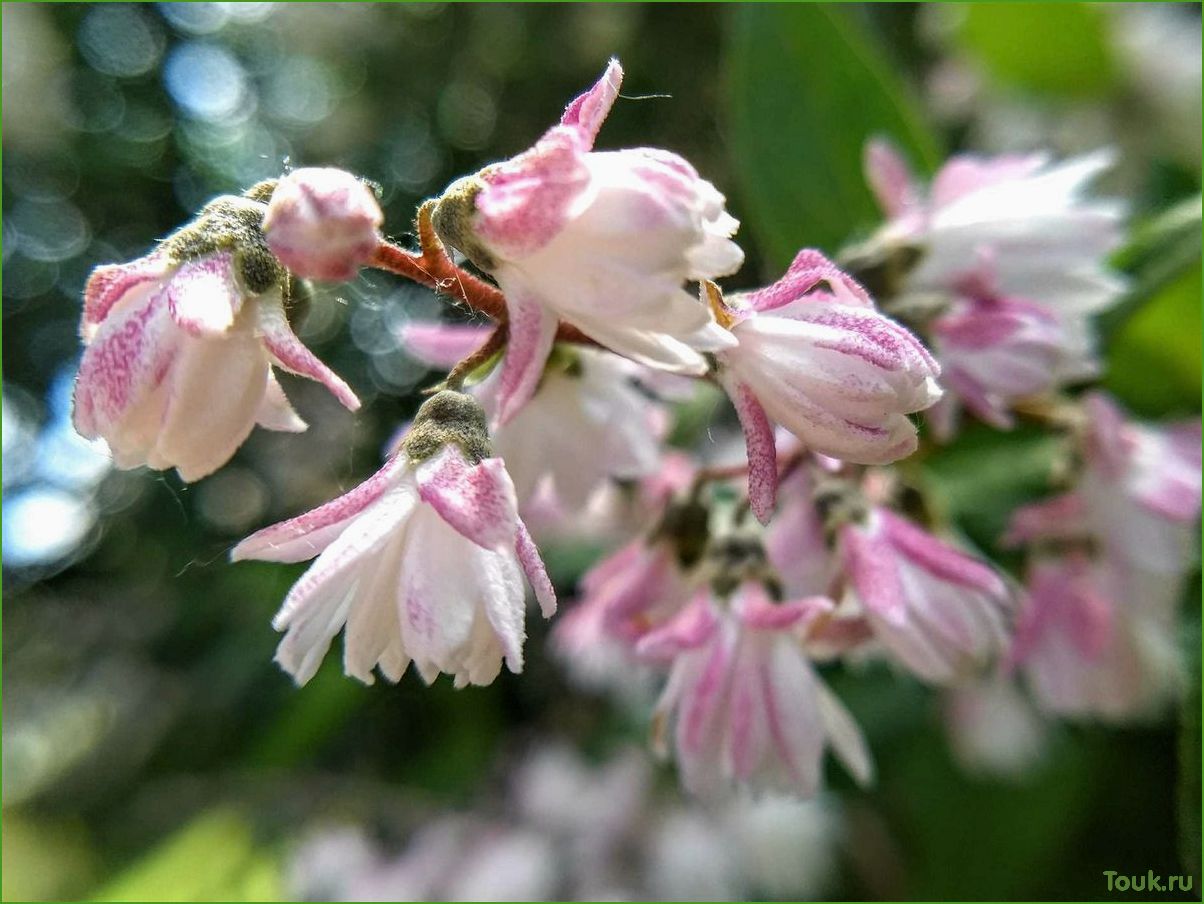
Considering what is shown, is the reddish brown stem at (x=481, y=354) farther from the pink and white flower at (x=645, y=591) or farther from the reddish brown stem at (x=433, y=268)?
the pink and white flower at (x=645, y=591)

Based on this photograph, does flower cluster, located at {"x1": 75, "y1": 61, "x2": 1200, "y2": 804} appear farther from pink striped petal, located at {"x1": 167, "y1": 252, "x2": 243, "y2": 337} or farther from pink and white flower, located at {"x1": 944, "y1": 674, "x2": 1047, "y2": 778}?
pink and white flower, located at {"x1": 944, "y1": 674, "x2": 1047, "y2": 778}

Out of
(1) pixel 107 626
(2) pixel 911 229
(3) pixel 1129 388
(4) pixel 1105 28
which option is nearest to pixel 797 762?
(2) pixel 911 229

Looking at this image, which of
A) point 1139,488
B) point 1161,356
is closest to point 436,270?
point 1139,488

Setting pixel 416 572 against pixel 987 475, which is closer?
pixel 416 572

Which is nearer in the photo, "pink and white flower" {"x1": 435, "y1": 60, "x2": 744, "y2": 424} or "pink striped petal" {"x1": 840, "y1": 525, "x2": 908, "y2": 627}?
"pink and white flower" {"x1": 435, "y1": 60, "x2": 744, "y2": 424}

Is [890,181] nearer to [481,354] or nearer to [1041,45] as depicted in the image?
[481,354]

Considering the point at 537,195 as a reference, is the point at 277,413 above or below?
below

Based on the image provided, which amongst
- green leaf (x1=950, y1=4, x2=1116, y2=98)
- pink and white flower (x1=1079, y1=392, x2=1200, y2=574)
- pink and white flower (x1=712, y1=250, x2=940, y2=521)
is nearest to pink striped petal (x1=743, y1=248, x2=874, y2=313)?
pink and white flower (x1=712, y1=250, x2=940, y2=521)
